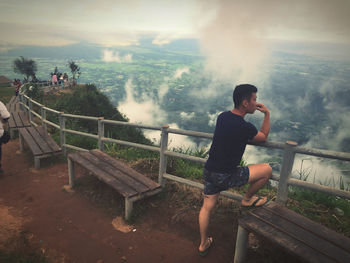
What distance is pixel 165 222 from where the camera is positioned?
349 cm

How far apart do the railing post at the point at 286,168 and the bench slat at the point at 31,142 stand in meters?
4.68

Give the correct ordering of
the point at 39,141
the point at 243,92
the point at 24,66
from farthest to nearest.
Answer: the point at 24,66 → the point at 39,141 → the point at 243,92

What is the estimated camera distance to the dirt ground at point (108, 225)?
9.39 ft

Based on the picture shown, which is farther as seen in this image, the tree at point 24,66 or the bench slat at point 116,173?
the tree at point 24,66

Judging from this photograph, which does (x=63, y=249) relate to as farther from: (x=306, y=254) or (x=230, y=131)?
(x=306, y=254)

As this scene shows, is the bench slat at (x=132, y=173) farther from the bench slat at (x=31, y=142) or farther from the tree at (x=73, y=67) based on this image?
the tree at (x=73, y=67)

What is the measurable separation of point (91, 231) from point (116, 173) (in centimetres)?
90

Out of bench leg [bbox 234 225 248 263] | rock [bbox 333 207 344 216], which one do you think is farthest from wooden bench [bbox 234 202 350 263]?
rock [bbox 333 207 344 216]

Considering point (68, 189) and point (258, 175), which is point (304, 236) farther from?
point (68, 189)

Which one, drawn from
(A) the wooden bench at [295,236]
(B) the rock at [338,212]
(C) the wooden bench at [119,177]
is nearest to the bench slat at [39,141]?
(C) the wooden bench at [119,177]

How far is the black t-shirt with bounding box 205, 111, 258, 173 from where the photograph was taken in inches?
95.1

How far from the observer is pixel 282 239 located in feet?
6.81

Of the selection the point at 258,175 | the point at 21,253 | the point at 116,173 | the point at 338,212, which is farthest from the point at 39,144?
the point at 338,212

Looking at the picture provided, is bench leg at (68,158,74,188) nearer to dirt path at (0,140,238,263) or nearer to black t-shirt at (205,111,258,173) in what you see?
dirt path at (0,140,238,263)
